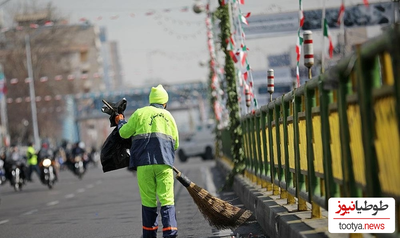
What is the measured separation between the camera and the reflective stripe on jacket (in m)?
10.1

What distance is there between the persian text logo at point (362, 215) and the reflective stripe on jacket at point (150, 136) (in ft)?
10.8

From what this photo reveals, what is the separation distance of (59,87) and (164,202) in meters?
79.8

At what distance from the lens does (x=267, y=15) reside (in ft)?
124

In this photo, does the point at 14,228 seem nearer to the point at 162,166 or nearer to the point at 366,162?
the point at 162,166

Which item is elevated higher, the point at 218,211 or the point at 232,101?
the point at 232,101

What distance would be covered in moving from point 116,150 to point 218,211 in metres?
1.38

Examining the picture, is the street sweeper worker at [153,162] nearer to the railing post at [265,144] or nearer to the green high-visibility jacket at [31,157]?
the railing post at [265,144]

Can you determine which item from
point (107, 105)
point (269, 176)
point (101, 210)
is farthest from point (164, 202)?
point (101, 210)

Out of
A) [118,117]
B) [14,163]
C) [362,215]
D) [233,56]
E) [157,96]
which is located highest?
[233,56]

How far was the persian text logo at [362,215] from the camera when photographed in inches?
236

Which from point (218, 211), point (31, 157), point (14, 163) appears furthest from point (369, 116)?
point (31, 157)

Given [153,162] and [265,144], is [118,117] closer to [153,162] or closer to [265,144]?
[153,162]

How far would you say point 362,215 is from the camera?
6.49 m

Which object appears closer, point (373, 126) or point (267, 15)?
point (373, 126)
